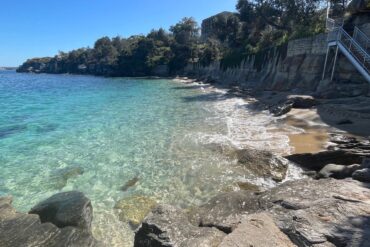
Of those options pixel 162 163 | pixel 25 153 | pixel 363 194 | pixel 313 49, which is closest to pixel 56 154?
pixel 25 153

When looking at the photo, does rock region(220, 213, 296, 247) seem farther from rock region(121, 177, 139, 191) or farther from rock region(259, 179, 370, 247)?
rock region(121, 177, 139, 191)

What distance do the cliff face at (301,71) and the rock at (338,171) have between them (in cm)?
1373

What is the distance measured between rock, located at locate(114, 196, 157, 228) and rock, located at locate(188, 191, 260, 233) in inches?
81.9

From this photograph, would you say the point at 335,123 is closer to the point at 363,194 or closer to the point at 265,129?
the point at 265,129

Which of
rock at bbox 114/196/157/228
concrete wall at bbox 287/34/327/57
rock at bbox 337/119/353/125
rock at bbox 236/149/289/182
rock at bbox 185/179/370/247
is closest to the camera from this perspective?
rock at bbox 185/179/370/247

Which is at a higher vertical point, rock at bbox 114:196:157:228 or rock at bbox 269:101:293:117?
rock at bbox 269:101:293:117

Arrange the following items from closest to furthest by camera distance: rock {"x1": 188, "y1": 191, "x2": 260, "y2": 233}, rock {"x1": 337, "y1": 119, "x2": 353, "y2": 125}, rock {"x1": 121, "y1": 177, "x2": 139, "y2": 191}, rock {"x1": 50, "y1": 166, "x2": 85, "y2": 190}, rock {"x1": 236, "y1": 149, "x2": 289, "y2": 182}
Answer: rock {"x1": 188, "y1": 191, "x2": 260, "y2": 233} < rock {"x1": 121, "y1": 177, "x2": 139, "y2": 191} < rock {"x1": 236, "y1": 149, "x2": 289, "y2": 182} < rock {"x1": 50, "y1": 166, "x2": 85, "y2": 190} < rock {"x1": 337, "y1": 119, "x2": 353, "y2": 125}

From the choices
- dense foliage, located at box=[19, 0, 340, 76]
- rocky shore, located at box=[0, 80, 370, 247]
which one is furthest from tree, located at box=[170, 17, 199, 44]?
Result: rocky shore, located at box=[0, 80, 370, 247]

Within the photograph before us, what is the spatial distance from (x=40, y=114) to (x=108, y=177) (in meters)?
18.9

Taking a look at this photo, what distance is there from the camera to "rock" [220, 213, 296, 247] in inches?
202

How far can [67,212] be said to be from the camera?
7609mm

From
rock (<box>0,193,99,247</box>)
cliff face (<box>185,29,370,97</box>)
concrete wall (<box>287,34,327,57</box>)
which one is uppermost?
concrete wall (<box>287,34,327,57</box>)

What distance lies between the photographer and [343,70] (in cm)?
2362

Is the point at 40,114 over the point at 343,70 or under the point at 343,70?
under
